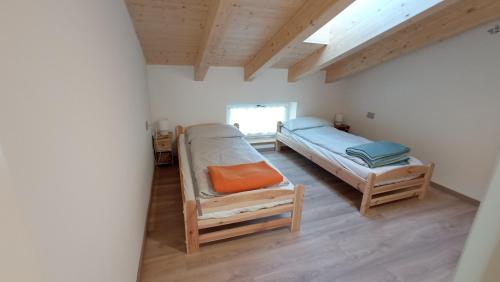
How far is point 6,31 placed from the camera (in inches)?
17.7

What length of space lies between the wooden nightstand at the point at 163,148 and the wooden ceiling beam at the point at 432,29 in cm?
307

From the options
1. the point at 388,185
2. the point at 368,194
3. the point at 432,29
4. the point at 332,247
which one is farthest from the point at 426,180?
the point at 432,29

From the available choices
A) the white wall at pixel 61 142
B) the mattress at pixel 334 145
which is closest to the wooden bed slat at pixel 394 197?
the mattress at pixel 334 145

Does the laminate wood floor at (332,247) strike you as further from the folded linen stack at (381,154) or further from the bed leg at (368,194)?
the folded linen stack at (381,154)

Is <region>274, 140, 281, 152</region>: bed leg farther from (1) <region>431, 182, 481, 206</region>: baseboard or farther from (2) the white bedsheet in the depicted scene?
(1) <region>431, 182, 481, 206</region>: baseboard

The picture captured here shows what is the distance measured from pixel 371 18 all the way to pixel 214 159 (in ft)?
7.26

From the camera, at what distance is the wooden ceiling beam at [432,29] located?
6.97 feet


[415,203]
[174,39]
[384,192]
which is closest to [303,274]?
[384,192]

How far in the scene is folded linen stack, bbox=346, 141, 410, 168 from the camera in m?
2.45

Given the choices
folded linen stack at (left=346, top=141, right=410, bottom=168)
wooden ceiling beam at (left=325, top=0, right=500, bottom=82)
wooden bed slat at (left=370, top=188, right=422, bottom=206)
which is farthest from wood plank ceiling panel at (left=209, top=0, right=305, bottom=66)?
wooden bed slat at (left=370, top=188, right=422, bottom=206)

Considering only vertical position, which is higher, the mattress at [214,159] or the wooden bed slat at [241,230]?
the mattress at [214,159]

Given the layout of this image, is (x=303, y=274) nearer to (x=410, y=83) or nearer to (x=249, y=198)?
(x=249, y=198)

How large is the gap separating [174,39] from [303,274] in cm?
258

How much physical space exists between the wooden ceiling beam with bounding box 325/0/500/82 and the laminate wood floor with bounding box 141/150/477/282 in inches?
74.4
